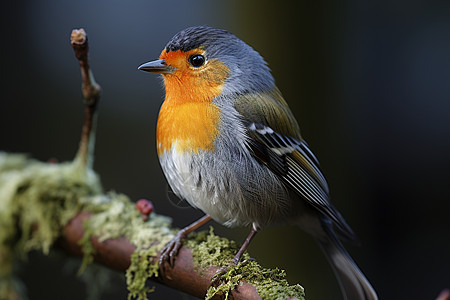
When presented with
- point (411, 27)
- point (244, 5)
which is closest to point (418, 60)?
point (411, 27)

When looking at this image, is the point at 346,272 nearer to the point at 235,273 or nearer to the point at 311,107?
the point at 235,273

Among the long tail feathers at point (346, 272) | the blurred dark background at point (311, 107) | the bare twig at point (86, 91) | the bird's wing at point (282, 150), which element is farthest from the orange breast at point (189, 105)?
the blurred dark background at point (311, 107)

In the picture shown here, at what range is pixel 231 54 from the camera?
1585 mm

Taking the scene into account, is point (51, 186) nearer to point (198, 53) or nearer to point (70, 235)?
point (70, 235)

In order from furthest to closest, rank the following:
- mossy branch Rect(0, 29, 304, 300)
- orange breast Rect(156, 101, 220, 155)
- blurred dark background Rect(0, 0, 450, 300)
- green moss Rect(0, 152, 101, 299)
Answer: blurred dark background Rect(0, 0, 450, 300)
green moss Rect(0, 152, 101, 299)
orange breast Rect(156, 101, 220, 155)
mossy branch Rect(0, 29, 304, 300)

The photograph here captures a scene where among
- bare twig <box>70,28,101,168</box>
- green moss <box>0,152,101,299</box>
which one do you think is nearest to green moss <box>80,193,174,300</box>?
green moss <box>0,152,101,299</box>

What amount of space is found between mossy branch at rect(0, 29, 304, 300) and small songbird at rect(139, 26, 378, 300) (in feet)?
0.31

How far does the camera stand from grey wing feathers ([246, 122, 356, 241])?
1.55 metres

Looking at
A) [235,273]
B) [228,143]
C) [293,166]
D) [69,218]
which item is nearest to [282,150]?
[293,166]

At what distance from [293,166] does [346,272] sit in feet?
1.59

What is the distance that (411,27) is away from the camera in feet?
11.2

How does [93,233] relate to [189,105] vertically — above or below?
below

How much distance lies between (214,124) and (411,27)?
8.51 ft

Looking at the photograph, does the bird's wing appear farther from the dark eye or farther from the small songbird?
the dark eye
